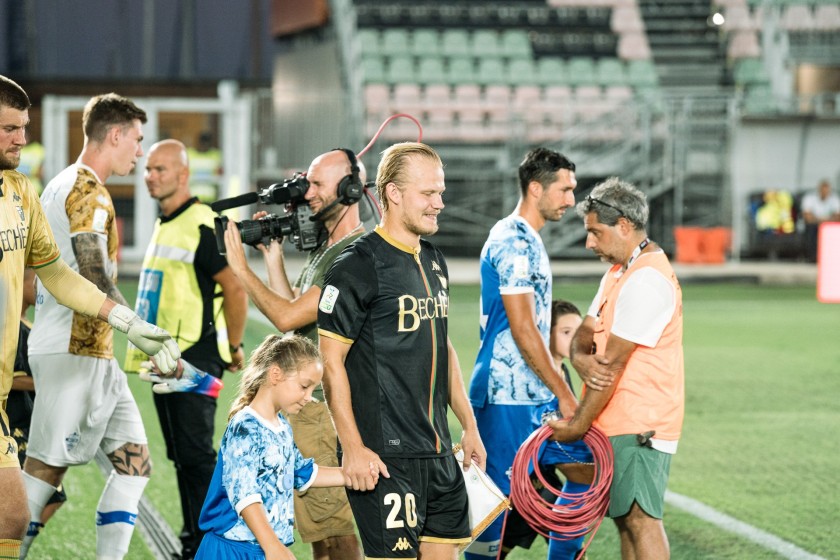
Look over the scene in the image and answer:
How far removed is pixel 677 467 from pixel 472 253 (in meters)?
17.5

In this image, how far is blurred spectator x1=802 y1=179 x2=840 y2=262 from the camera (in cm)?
2342

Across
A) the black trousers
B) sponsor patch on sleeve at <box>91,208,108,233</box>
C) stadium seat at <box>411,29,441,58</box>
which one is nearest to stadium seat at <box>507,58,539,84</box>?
stadium seat at <box>411,29,441,58</box>

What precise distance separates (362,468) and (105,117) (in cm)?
233

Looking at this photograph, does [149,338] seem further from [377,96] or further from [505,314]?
[377,96]

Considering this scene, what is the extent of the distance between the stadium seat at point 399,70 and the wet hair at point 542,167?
21.9m

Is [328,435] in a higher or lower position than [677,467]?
higher

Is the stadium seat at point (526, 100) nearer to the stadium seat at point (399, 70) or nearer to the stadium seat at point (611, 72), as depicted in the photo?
the stadium seat at point (611, 72)

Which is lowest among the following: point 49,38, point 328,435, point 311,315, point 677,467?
point 677,467

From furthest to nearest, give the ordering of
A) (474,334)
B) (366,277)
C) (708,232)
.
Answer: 1. (708,232)
2. (474,334)
3. (366,277)

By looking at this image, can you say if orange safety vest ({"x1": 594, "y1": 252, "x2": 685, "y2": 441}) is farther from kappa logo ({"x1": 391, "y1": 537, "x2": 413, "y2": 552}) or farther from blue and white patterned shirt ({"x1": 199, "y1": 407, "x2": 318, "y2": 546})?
blue and white patterned shirt ({"x1": 199, "y1": 407, "x2": 318, "y2": 546})

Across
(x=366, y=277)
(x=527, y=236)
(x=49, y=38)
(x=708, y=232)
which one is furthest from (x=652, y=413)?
(x=49, y=38)

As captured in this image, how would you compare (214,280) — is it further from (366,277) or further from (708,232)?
(708,232)

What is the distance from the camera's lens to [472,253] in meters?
25.1

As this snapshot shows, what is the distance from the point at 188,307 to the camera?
5.73 metres
